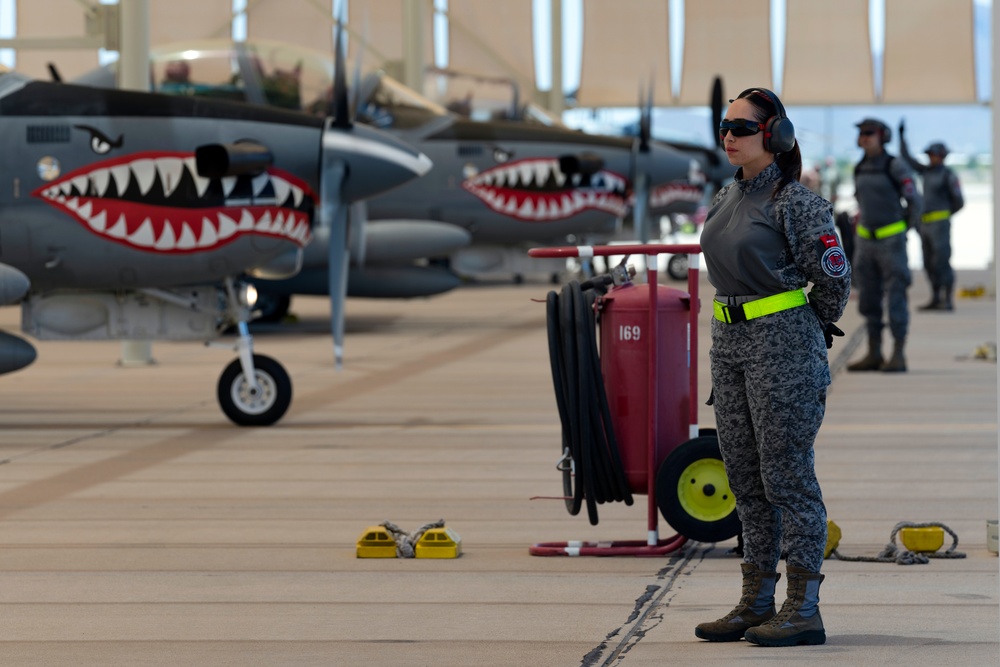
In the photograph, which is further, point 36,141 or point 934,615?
point 36,141

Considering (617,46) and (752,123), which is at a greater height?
(617,46)

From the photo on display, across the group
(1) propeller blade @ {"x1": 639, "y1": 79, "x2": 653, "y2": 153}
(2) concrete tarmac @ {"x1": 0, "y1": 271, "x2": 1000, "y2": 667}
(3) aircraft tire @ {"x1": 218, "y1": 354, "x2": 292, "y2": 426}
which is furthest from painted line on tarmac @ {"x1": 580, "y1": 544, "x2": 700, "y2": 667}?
(1) propeller blade @ {"x1": 639, "y1": 79, "x2": 653, "y2": 153}

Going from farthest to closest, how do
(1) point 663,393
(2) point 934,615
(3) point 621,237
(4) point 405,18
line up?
1. (3) point 621,237
2. (4) point 405,18
3. (1) point 663,393
4. (2) point 934,615

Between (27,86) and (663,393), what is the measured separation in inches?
196

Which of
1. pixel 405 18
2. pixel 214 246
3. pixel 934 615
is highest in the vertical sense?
pixel 405 18

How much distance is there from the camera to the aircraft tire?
32.3ft

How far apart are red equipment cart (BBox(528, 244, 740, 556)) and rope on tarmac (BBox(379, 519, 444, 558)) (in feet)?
1.29

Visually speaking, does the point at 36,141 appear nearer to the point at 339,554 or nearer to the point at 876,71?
the point at 339,554

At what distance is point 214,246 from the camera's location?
31.2ft

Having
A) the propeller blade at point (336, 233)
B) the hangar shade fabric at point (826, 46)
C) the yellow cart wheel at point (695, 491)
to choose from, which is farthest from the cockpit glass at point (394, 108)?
the hangar shade fabric at point (826, 46)

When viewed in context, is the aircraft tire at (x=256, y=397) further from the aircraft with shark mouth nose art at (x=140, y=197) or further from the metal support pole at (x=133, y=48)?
the metal support pole at (x=133, y=48)

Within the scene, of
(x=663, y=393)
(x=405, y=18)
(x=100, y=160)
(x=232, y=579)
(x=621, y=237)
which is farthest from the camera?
(x=621, y=237)

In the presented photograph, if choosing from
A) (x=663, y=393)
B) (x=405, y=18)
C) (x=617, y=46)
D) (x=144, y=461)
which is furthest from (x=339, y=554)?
(x=617, y=46)

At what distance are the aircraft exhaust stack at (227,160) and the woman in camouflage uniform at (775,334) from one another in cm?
498
